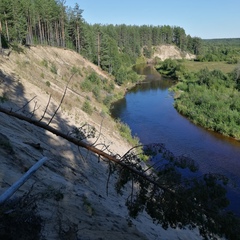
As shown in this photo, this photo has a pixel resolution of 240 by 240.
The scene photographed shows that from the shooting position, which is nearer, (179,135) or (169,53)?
(179,135)

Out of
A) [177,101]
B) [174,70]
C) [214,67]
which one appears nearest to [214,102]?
[177,101]

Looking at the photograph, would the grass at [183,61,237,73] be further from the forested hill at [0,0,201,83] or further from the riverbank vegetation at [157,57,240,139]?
the forested hill at [0,0,201,83]

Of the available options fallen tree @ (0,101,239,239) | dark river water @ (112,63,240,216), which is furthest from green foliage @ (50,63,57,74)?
fallen tree @ (0,101,239,239)

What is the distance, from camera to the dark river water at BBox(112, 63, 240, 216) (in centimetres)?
2630

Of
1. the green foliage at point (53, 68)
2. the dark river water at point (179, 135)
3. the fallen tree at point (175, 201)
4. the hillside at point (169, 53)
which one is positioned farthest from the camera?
the hillside at point (169, 53)

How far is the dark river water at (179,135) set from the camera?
2630 cm

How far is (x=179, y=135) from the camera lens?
3416 cm

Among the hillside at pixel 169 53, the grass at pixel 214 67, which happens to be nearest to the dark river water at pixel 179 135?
the grass at pixel 214 67

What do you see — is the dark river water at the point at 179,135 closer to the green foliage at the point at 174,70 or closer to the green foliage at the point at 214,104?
the green foliage at the point at 214,104

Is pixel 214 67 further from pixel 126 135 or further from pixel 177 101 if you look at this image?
pixel 126 135

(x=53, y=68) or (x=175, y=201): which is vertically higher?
(x=175, y=201)

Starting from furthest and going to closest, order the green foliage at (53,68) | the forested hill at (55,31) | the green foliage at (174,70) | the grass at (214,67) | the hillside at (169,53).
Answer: the hillside at (169,53) < the grass at (214,67) < the green foliage at (174,70) < the forested hill at (55,31) < the green foliage at (53,68)

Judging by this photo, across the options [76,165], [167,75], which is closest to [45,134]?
[76,165]

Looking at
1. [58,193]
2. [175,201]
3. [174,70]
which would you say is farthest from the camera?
[174,70]
